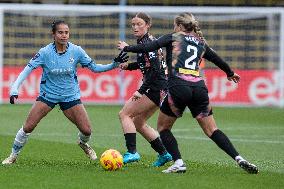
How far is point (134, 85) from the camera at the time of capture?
29.1 m

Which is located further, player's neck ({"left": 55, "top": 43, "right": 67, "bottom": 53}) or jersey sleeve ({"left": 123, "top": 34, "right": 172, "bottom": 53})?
player's neck ({"left": 55, "top": 43, "right": 67, "bottom": 53})

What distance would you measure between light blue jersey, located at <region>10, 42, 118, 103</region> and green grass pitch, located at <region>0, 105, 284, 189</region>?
3.17ft

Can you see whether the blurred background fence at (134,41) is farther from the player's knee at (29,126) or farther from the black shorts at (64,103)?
the player's knee at (29,126)

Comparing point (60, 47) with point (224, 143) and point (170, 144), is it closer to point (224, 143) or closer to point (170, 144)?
point (170, 144)

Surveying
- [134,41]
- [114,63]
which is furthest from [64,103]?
[134,41]

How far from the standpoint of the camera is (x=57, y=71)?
40.7ft

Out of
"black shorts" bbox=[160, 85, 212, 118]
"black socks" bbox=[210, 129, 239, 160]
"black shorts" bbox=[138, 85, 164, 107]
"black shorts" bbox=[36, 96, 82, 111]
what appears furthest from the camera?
"black shorts" bbox=[138, 85, 164, 107]

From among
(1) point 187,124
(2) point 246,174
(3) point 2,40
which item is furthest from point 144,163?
(3) point 2,40

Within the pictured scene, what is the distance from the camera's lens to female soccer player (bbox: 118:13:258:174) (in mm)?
11281

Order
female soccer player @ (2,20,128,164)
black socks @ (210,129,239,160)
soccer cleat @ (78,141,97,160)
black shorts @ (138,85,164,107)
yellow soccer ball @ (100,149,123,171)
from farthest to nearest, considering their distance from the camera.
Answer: soccer cleat @ (78,141,97,160)
black shorts @ (138,85,164,107)
female soccer player @ (2,20,128,164)
yellow soccer ball @ (100,149,123,171)
black socks @ (210,129,239,160)

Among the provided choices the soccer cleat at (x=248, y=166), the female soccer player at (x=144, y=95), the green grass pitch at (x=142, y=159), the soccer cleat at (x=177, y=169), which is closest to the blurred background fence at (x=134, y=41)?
the green grass pitch at (x=142, y=159)

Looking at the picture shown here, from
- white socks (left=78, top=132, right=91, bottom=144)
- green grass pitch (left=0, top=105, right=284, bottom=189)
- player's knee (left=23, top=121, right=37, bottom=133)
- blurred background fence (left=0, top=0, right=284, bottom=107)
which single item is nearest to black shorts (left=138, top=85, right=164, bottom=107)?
green grass pitch (left=0, top=105, right=284, bottom=189)

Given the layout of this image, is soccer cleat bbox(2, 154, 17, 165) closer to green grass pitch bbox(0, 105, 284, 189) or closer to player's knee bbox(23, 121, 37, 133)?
green grass pitch bbox(0, 105, 284, 189)

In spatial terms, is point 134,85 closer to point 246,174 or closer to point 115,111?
point 115,111
